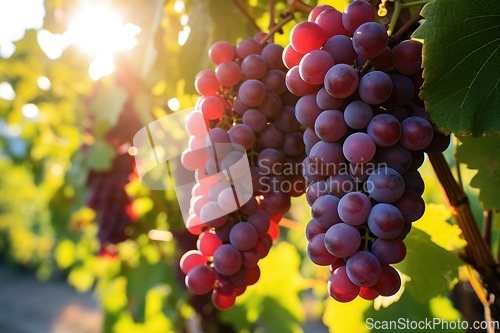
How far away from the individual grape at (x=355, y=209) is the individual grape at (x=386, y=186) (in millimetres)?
13

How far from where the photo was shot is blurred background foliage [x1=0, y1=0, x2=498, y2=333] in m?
0.90

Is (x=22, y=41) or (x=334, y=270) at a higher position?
(x=22, y=41)

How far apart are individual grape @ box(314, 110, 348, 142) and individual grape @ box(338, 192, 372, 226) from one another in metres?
0.07

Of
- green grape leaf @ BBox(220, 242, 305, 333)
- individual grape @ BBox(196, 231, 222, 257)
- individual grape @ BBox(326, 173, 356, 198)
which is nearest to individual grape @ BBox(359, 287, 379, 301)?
individual grape @ BBox(326, 173, 356, 198)

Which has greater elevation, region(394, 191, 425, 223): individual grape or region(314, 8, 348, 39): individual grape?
region(314, 8, 348, 39): individual grape

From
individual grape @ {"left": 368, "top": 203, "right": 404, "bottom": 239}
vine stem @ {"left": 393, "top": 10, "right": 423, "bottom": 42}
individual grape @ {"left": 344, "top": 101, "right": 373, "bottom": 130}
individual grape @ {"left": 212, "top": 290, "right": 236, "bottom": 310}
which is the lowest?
individual grape @ {"left": 212, "top": 290, "right": 236, "bottom": 310}

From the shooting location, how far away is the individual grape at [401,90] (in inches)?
21.3

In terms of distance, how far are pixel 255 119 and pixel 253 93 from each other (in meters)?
0.03

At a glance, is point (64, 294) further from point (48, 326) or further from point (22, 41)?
point (22, 41)

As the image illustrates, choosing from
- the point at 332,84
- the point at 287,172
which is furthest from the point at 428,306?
the point at 332,84

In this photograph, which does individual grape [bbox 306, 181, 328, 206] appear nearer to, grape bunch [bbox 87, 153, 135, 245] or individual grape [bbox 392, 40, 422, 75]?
individual grape [bbox 392, 40, 422, 75]

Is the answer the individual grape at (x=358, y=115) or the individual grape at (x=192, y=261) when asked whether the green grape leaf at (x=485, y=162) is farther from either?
the individual grape at (x=192, y=261)

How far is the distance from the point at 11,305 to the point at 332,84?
26.2 feet

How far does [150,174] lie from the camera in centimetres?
164
